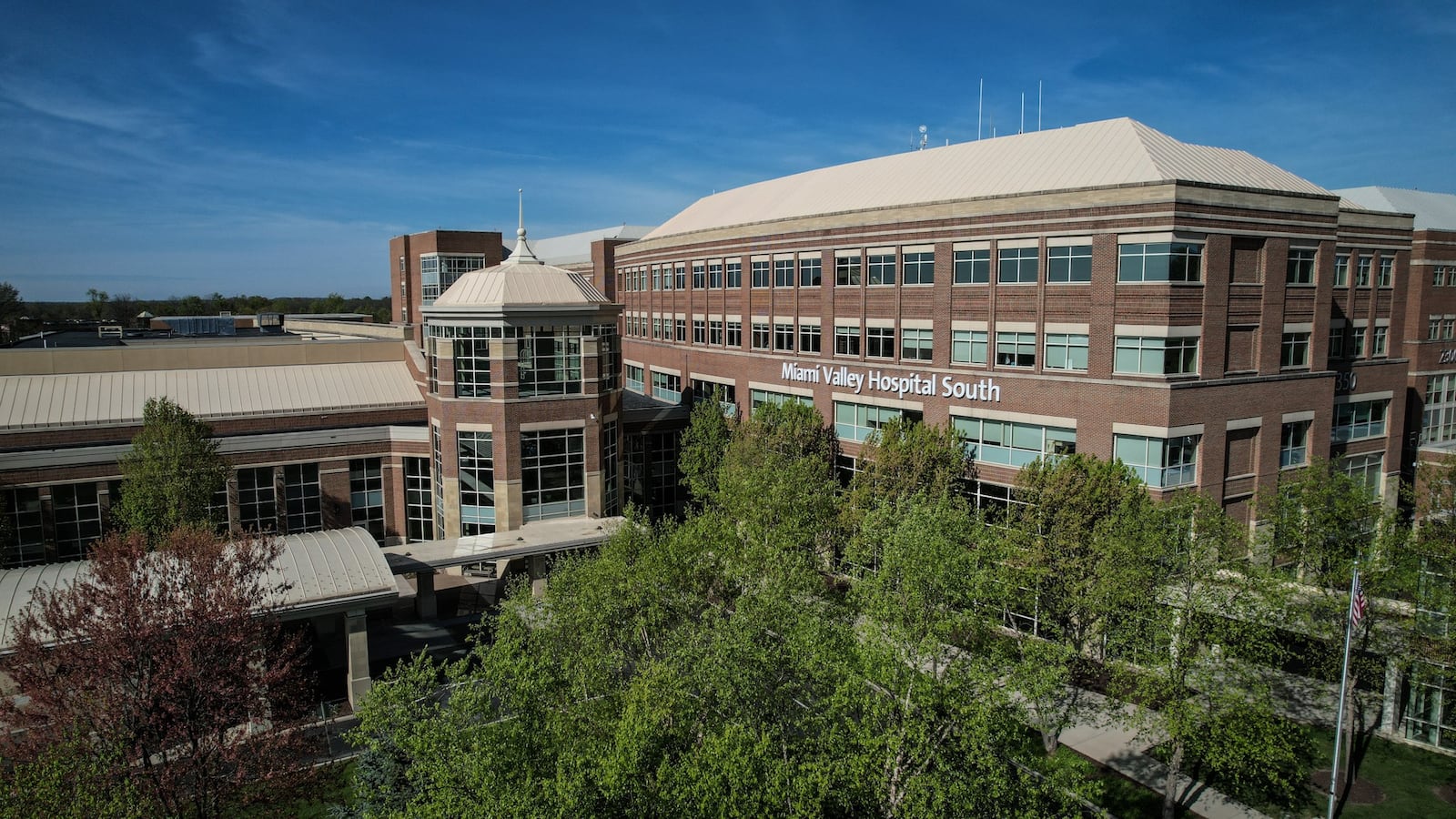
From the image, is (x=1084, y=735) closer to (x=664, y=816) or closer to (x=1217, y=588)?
(x=1217, y=588)

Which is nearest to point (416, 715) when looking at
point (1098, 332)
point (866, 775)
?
point (866, 775)

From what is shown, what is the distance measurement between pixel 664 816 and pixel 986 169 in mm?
39855

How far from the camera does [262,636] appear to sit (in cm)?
2431

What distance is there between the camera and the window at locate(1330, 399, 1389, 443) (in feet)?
165

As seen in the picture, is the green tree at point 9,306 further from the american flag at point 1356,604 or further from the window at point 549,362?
the american flag at point 1356,604

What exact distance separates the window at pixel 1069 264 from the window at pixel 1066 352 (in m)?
2.46

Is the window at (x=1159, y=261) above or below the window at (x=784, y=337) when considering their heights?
above

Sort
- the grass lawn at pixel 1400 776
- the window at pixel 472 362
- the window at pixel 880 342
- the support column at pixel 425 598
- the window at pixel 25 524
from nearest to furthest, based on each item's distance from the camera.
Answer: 1. the grass lawn at pixel 1400 776
2. the window at pixel 25 524
3. the support column at pixel 425 598
4. the window at pixel 472 362
5. the window at pixel 880 342

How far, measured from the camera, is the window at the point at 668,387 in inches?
2753

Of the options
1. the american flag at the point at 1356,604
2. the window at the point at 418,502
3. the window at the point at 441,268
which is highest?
the window at the point at 441,268

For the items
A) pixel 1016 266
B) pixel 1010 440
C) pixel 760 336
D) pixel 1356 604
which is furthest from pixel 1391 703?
pixel 760 336

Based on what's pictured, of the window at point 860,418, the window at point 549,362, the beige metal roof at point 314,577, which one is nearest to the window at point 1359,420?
the window at point 860,418

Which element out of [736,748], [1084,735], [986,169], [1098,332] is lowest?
[1084,735]

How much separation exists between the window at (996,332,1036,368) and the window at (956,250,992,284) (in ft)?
9.73
